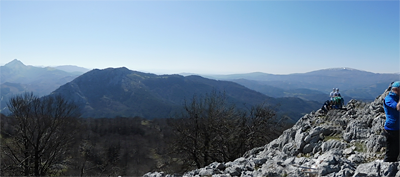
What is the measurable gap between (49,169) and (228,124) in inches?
A: 1062

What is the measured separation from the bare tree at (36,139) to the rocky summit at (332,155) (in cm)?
2323

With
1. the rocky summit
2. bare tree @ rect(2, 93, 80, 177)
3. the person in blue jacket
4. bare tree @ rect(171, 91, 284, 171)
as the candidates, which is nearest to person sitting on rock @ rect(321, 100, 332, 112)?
the rocky summit

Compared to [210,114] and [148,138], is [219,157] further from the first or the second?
[148,138]

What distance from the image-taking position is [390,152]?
8.32 m

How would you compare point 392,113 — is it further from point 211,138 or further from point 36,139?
point 36,139

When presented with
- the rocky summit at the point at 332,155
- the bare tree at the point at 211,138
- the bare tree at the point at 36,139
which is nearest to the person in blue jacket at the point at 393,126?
the rocky summit at the point at 332,155

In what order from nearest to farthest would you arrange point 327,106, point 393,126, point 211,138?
point 393,126, point 327,106, point 211,138

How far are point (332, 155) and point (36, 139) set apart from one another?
1433 inches

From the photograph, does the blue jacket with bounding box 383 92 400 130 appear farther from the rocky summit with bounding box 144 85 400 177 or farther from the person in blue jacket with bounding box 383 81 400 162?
the rocky summit with bounding box 144 85 400 177

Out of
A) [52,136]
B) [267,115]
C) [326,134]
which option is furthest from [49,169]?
[326,134]

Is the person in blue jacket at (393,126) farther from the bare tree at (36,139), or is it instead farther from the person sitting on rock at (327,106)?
the bare tree at (36,139)

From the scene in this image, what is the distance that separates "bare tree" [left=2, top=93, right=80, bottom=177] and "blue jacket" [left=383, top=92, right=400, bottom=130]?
34.6 metres

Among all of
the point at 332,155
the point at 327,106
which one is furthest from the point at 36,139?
the point at 327,106

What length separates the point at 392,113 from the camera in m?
8.24
